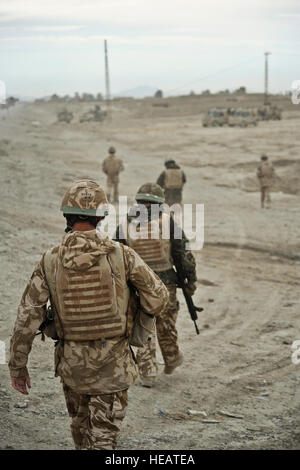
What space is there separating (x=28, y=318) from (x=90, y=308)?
318mm

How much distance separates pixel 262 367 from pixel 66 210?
11.3ft

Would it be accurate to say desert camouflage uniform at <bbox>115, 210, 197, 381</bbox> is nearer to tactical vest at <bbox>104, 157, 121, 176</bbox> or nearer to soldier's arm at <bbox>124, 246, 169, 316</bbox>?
soldier's arm at <bbox>124, 246, 169, 316</bbox>

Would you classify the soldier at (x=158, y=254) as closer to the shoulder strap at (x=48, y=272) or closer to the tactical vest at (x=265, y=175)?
the shoulder strap at (x=48, y=272)

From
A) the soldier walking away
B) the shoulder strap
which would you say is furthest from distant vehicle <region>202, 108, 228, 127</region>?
the shoulder strap

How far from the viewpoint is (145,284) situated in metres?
3.34

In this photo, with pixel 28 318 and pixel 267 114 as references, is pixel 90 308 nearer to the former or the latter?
pixel 28 318

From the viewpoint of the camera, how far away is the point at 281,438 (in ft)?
14.0

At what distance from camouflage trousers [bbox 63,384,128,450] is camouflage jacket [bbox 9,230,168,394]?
0.21ft

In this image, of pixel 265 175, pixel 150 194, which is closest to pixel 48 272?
pixel 150 194

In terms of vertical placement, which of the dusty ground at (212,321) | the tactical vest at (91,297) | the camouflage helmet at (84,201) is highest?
the camouflage helmet at (84,201)

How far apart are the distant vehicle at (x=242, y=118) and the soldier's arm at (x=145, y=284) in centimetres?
3664

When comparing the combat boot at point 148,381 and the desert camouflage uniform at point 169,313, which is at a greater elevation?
the desert camouflage uniform at point 169,313

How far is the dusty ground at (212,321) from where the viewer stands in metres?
4.54

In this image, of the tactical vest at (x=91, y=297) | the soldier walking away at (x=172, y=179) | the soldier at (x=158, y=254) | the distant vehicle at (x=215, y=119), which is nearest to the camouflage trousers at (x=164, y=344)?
the soldier at (x=158, y=254)
